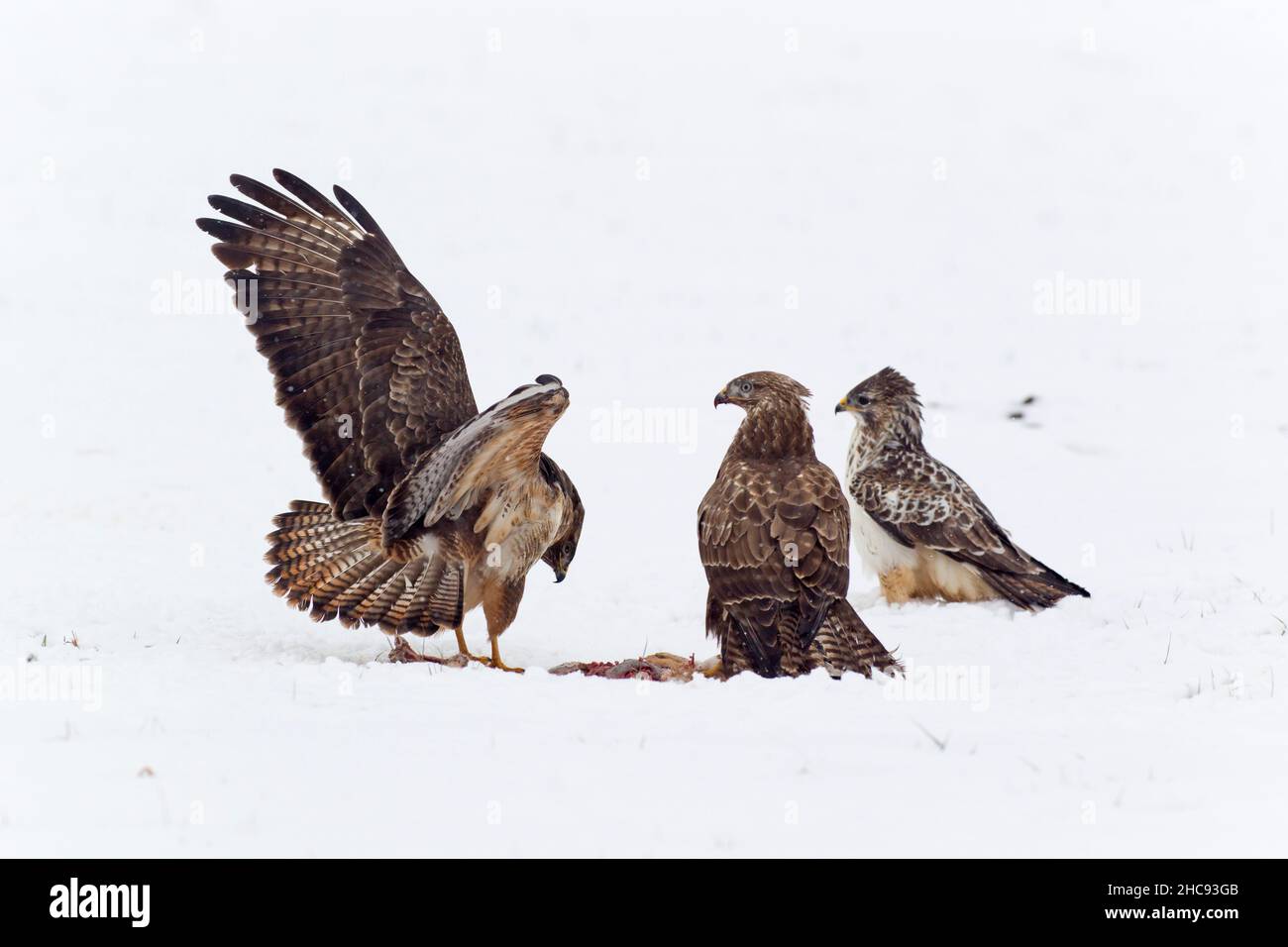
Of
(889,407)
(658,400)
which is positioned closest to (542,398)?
(889,407)

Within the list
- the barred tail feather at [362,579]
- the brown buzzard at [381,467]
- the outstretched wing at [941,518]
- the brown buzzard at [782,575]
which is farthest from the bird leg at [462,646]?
the outstretched wing at [941,518]

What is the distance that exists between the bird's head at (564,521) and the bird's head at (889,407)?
250 centimetres

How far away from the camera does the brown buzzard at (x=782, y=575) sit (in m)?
7.17

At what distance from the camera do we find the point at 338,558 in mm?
7812

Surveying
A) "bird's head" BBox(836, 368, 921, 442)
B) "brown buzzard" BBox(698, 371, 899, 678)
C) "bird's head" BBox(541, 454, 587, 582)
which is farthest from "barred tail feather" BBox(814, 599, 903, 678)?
"bird's head" BBox(836, 368, 921, 442)

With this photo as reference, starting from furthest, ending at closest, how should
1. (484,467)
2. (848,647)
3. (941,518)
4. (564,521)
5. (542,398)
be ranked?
(941,518), (564,521), (484,467), (848,647), (542,398)

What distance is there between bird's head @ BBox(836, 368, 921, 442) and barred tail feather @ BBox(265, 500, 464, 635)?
3.42m

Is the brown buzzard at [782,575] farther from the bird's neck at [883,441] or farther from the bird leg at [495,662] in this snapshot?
the bird's neck at [883,441]

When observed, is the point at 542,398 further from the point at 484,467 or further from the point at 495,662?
the point at 495,662

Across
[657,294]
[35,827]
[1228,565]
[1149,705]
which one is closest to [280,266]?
[35,827]

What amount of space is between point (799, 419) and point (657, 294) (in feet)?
39.3

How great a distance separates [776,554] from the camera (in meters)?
7.28

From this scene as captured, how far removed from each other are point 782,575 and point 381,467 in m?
2.28

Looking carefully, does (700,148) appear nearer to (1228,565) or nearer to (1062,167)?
(1062,167)
